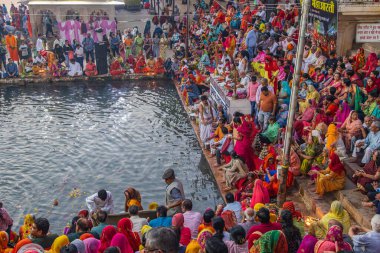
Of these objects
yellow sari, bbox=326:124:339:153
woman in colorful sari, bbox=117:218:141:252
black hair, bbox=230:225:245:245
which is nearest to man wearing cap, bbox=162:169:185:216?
woman in colorful sari, bbox=117:218:141:252

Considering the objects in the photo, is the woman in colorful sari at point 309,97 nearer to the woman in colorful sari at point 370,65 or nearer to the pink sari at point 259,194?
the woman in colorful sari at point 370,65

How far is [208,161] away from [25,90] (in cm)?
1021

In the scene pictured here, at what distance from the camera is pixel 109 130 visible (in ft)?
50.4

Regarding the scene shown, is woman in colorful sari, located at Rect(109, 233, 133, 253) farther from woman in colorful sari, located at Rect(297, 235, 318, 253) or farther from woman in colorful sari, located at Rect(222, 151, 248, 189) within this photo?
woman in colorful sari, located at Rect(222, 151, 248, 189)

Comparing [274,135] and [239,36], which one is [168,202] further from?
[239,36]

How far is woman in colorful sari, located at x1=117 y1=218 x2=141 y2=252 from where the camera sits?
710 centimetres

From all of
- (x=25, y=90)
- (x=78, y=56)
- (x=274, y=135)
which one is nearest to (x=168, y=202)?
(x=274, y=135)

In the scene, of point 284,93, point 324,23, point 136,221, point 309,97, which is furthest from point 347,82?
point 136,221

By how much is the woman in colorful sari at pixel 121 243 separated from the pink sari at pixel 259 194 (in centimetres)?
353

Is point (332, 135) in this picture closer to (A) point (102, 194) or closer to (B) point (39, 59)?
(A) point (102, 194)

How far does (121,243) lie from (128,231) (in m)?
0.49

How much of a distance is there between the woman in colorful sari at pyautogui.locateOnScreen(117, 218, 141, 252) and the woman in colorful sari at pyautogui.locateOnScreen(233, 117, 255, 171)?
16.1 feet

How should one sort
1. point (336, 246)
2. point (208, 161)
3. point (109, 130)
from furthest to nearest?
point (109, 130), point (208, 161), point (336, 246)

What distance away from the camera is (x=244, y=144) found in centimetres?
1163
